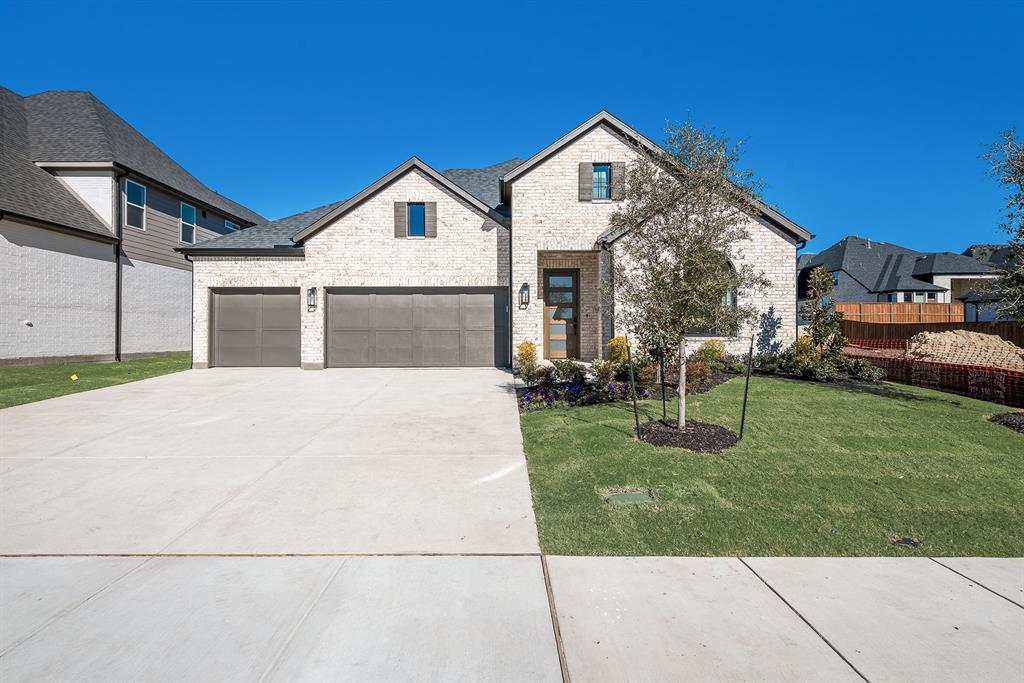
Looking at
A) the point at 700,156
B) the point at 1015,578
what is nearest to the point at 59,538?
the point at 1015,578

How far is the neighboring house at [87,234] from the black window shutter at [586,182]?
16.4m

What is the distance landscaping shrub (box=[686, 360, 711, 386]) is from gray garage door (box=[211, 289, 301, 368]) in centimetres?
1222

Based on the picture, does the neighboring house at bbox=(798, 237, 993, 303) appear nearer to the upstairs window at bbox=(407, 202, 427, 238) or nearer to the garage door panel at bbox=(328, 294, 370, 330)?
the upstairs window at bbox=(407, 202, 427, 238)

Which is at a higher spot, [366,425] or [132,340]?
[132,340]

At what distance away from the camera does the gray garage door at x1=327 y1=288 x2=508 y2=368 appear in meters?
15.6

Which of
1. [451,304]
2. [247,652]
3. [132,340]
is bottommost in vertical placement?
[247,652]

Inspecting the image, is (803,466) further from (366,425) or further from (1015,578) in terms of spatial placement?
(366,425)

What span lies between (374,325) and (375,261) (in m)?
2.09

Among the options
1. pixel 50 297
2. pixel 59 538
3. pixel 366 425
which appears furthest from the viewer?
pixel 50 297

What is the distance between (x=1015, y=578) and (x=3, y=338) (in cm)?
2150

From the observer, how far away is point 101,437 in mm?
6566

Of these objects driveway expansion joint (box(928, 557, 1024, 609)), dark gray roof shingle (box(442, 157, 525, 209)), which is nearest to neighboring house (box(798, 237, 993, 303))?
dark gray roof shingle (box(442, 157, 525, 209))

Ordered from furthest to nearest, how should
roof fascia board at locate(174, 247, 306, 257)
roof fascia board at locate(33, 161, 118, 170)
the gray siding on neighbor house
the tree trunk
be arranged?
the gray siding on neighbor house
roof fascia board at locate(33, 161, 118, 170)
roof fascia board at locate(174, 247, 306, 257)
the tree trunk

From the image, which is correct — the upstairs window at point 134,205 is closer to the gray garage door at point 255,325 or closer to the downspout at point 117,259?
the downspout at point 117,259
